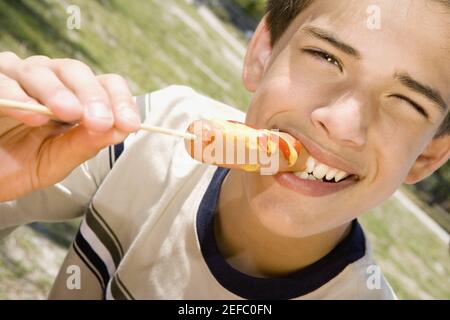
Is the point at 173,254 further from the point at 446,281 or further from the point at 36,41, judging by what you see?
the point at 446,281

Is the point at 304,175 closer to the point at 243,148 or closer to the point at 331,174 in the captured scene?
the point at 331,174

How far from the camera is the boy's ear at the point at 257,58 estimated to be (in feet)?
9.00

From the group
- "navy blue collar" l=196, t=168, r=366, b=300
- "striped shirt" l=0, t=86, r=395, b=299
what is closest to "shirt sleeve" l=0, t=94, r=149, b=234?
"striped shirt" l=0, t=86, r=395, b=299

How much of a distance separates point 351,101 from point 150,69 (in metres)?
9.47

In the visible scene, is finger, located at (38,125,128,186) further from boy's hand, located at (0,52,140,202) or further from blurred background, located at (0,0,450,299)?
blurred background, located at (0,0,450,299)

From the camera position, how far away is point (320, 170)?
2.26m

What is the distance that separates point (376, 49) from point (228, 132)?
2.13 ft

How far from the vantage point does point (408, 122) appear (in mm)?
2219

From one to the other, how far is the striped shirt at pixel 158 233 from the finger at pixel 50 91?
0.82 meters

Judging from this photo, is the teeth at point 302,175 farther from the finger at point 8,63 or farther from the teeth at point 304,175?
the finger at point 8,63

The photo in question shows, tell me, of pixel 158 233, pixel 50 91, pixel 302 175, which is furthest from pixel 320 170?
pixel 50 91

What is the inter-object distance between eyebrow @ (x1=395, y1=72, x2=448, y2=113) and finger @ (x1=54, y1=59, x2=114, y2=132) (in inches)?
43.1

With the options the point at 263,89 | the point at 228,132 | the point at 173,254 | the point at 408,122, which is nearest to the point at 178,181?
the point at 173,254

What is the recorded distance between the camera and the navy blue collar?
245 centimetres
